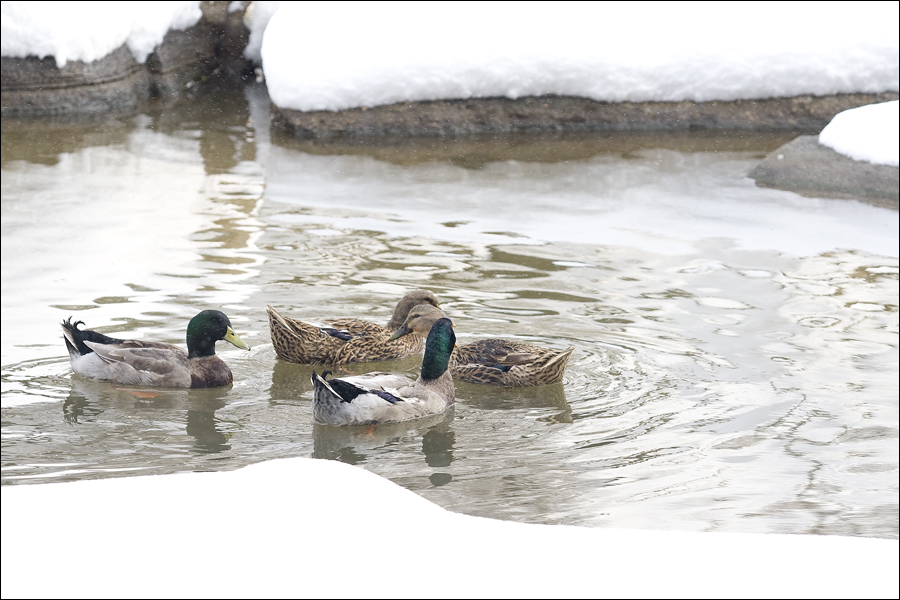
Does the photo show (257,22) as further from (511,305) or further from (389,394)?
(389,394)

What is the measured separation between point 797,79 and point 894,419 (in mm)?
7537

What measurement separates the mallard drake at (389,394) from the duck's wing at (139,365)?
0.84 metres

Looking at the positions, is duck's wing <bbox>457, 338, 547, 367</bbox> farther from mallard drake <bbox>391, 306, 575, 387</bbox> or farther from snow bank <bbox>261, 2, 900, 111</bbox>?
snow bank <bbox>261, 2, 900, 111</bbox>

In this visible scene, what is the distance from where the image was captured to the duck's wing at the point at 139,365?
5.31m

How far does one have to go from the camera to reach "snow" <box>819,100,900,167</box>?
31.3ft

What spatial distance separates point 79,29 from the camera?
12938mm

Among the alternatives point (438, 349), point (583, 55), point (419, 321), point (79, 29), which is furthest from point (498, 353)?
point (79, 29)

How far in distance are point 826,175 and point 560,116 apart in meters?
3.42

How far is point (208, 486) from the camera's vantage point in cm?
285

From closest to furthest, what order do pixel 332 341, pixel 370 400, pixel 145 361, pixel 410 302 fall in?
pixel 370 400
pixel 145 361
pixel 332 341
pixel 410 302

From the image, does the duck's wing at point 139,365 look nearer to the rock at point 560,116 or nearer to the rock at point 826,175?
the rock at point 826,175

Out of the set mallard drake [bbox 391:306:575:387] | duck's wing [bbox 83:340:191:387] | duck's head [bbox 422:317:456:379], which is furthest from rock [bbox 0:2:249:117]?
duck's head [bbox 422:317:456:379]

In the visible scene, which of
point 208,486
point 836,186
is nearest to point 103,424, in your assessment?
point 208,486

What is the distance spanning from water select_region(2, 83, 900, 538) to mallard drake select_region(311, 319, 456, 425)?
9 centimetres
